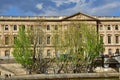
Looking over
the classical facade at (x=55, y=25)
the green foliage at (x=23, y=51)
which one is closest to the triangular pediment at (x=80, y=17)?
the classical facade at (x=55, y=25)

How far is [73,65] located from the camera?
65.1m

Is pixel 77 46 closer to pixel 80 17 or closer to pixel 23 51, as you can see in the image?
pixel 23 51

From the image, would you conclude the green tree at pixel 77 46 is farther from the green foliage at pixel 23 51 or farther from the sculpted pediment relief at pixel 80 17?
the sculpted pediment relief at pixel 80 17

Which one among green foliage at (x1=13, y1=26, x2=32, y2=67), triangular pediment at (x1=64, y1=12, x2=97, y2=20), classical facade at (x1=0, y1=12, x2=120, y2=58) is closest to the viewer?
green foliage at (x1=13, y1=26, x2=32, y2=67)

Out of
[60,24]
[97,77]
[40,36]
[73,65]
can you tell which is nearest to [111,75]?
[97,77]

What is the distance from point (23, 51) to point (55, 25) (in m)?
35.3

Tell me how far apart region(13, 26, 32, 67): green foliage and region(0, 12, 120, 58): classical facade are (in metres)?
30.9

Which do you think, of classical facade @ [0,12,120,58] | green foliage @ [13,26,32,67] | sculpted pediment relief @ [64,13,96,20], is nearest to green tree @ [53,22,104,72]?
green foliage @ [13,26,32,67]

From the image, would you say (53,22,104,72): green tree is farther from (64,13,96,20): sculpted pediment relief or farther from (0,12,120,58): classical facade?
(64,13,96,20): sculpted pediment relief

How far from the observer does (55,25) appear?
338 feet

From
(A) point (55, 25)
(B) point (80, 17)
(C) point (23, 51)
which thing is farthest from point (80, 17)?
(C) point (23, 51)

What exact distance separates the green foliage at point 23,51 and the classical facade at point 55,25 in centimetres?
3090

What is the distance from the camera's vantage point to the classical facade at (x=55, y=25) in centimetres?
10169

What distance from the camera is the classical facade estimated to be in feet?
334
